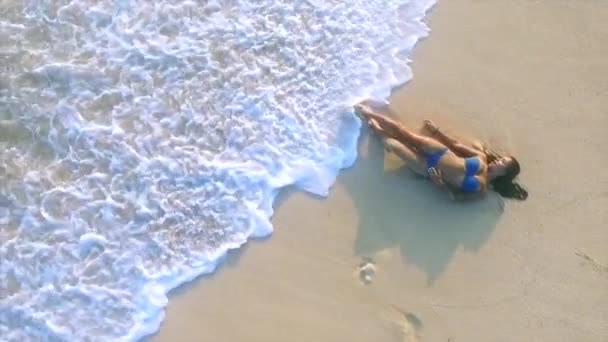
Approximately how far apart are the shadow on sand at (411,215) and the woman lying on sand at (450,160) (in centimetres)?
11

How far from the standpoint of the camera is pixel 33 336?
4637 mm

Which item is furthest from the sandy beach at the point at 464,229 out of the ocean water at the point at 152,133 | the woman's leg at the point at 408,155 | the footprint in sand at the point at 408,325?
the ocean water at the point at 152,133

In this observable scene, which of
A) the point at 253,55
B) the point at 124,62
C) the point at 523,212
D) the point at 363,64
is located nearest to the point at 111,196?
the point at 124,62

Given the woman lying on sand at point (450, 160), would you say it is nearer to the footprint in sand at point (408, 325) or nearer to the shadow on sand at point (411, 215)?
the shadow on sand at point (411, 215)

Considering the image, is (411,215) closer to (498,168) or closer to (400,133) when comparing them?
(400,133)

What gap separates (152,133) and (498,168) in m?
2.53

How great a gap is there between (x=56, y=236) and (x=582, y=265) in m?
3.79

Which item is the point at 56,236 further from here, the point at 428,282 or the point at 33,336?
the point at 428,282

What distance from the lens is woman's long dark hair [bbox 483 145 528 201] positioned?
16.8ft

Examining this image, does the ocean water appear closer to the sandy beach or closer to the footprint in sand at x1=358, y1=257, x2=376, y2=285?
the sandy beach

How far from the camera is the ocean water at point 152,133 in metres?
A: 4.75

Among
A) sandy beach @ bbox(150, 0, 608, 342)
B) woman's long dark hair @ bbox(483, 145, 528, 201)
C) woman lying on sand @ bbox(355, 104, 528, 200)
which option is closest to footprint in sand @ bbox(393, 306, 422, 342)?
sandy beach @ bbox(150, 0, 608, 342)

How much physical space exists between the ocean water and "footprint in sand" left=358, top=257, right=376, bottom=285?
594 millimetres

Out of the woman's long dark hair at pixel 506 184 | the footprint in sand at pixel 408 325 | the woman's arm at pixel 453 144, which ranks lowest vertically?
the footprint in sand at pixel 408 325
